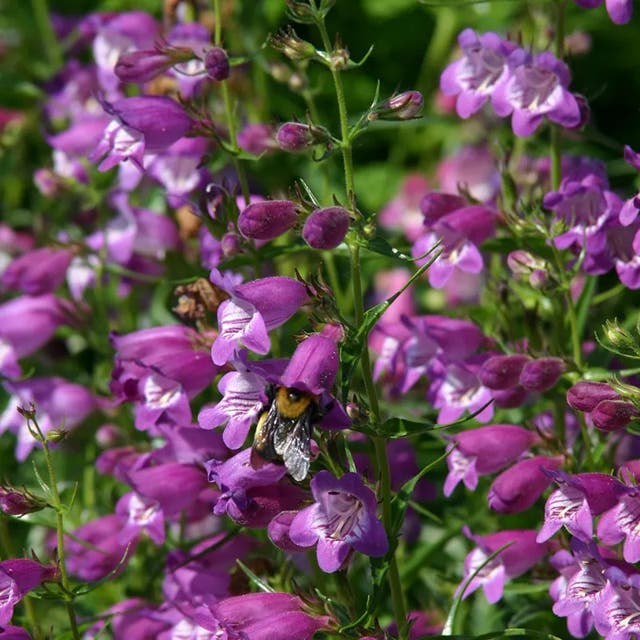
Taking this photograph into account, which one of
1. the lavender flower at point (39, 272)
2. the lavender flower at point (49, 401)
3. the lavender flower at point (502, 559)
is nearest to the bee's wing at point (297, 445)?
the lavender flower at point (502, 559)

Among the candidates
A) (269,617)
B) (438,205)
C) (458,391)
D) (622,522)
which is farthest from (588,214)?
(269,617)

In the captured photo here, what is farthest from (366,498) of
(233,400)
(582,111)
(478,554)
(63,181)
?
(63,181)

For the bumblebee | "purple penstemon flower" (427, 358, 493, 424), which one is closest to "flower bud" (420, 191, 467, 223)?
"purple penstemon flower" (427, 358, 493, 424)

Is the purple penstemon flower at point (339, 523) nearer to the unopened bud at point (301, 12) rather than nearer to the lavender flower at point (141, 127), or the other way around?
the unopened bud at point (301, 12)

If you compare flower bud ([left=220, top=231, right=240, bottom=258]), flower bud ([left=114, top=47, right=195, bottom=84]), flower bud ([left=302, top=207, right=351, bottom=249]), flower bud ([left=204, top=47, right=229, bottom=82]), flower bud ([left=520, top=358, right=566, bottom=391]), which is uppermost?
flower bud ([left=204, top=47, right=229, bottom=82])

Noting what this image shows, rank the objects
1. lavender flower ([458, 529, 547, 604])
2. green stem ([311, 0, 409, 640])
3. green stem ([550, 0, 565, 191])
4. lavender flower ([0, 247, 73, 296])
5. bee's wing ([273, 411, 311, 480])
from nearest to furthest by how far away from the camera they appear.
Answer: bee's wing ([273, 411, 311, 480])
green stem ([311, 0, 409, 640])
lavender flower ([458, 529, 547, 604])
green stem ([550, 0, 565, 191])
lavender flower ([0, 247, 73, 296])

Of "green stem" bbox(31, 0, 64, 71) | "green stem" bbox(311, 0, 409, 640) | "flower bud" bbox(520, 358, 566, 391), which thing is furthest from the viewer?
"green stem" bbox(31, 0, 64, 71)

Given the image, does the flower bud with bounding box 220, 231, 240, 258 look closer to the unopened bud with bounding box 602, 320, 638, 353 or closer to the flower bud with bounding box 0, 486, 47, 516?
the flower bud with bounding box 0, 486, 47, 516

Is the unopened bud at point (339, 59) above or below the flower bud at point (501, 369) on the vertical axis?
above

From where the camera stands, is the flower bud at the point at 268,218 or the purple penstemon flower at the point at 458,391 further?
the purple penstemon flower at the point at 458,391

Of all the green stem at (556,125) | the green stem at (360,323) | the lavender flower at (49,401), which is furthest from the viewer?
the lavender flower at (49,401)
